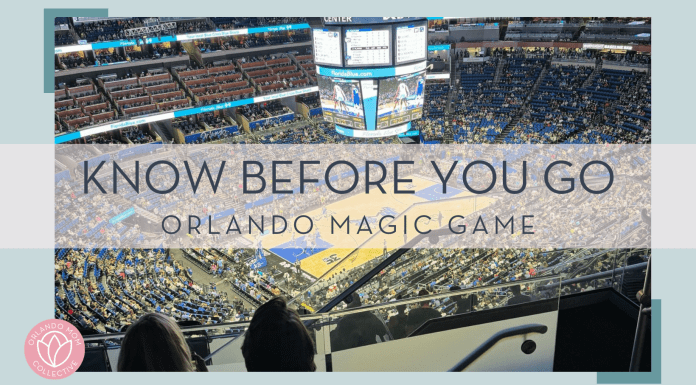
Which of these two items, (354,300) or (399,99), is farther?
(399,99)

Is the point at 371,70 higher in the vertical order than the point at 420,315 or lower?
higher

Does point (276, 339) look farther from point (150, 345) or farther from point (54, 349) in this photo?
point (54, 349)

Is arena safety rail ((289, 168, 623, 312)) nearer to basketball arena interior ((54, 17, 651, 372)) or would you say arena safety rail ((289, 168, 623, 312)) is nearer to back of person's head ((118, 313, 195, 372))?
basketball arena interior ((54, 17, 651, 372))

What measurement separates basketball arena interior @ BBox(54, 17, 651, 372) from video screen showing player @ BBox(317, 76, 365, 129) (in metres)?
0.08

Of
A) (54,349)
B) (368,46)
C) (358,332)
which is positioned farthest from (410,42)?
(54,349)

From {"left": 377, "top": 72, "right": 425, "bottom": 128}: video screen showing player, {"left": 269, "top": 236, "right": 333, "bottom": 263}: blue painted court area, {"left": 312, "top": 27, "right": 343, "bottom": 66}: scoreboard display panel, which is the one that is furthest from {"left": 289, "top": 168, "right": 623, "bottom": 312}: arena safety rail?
{"left": 377, "top": 72, "right": 425, "bottom": 128}: video screen showing player

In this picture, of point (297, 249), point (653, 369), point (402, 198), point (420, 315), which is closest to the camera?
point (420, 315)

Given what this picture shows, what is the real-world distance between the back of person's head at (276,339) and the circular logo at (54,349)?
3528mm

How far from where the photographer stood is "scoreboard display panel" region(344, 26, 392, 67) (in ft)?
59.7

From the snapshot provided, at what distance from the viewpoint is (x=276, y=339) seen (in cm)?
505

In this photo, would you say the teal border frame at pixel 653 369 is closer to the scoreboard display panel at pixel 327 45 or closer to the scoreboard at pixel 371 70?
the scoreboard at pixel 371 70

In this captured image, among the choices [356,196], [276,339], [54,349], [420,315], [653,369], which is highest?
[276,339]

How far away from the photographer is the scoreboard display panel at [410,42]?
18.4 meters

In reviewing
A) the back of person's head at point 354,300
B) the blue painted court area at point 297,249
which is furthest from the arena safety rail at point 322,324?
the blue painted court area at point 297,249
